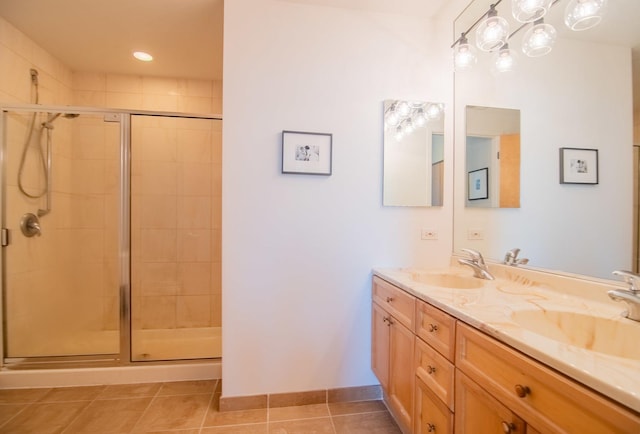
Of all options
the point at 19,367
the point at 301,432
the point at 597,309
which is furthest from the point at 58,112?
the point at 597,309

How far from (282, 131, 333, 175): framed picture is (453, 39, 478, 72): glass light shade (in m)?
0.93

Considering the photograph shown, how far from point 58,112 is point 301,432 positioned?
2.81 meters

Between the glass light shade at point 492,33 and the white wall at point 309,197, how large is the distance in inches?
12.6

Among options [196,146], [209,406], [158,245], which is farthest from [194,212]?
[209,406]

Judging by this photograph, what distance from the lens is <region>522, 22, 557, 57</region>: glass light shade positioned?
1.25 meters

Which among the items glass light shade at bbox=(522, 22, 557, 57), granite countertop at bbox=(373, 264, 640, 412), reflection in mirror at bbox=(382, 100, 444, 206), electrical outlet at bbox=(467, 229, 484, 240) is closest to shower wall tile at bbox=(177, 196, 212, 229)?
reflection in mirror at bbox=(382, 100, 444, 206)

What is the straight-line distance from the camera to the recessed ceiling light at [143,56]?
2.27 meters

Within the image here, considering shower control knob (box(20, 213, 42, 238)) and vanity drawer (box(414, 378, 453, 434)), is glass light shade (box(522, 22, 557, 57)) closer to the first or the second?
vanity drawer (box(414, 378, 453, 434))

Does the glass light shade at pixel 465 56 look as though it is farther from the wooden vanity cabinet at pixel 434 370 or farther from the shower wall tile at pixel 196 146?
the shower wall tile at pixel 196 146

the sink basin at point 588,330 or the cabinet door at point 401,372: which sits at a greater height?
the sink basin at point 588,330

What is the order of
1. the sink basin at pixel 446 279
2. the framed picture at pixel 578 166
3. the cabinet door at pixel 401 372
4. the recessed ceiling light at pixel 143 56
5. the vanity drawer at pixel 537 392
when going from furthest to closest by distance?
the recessed ceiling light at pixel 143 56
the sink basin at pixel 446 279
the cabinet door at pixel 401 372
the framed picture at pixel 578 166
the vanity drawer at pixel 537 392

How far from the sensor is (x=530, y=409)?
665 millimetres

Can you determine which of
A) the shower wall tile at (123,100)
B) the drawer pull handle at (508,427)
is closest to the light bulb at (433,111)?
the drawer pull handle at (508,427)

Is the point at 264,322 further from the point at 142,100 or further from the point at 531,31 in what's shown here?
the point at 142,100
